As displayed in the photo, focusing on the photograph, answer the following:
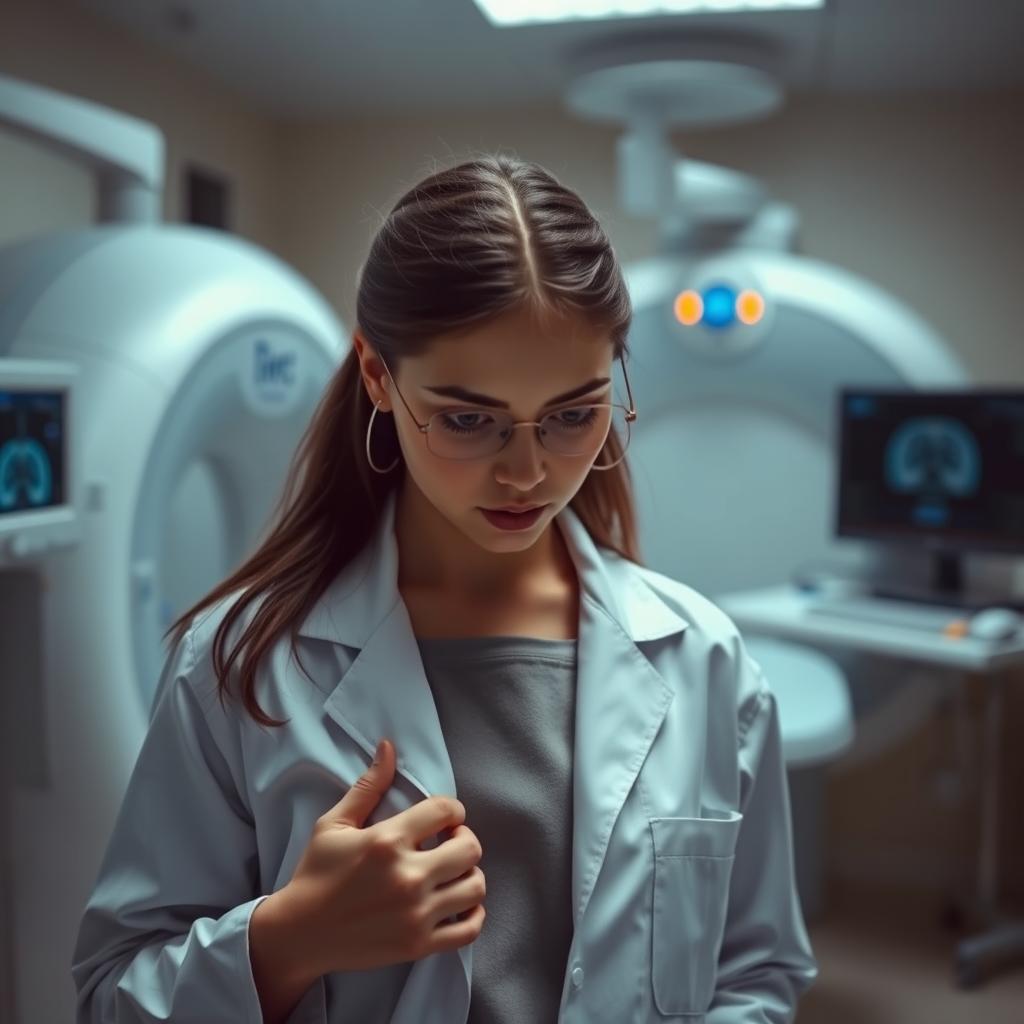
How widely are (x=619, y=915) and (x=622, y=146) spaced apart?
83.0 inches

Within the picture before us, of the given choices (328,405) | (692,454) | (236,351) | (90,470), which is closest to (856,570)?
(692,454)

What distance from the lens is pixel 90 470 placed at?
165cm

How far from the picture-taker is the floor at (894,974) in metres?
2.40

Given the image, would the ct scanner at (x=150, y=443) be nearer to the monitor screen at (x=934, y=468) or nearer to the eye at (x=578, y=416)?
the monitor screen at (x=934, y=468)

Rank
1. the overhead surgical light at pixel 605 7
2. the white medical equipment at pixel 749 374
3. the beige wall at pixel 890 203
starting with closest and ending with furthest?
the overhead surgical light at pixel 605 7 → the white medical equipment at pixel 749 374 → the beige wall at pixel 890 203

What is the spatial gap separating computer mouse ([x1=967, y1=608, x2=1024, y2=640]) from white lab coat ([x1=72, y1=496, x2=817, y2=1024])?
1532mm

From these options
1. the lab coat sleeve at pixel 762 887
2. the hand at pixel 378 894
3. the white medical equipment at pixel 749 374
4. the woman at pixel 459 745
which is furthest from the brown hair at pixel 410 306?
the white medical equipment at pixel 749 374

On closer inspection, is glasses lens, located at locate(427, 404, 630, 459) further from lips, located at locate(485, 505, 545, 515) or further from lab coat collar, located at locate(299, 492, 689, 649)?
lab coat collar, located at locate(299, 492, 689, 649)

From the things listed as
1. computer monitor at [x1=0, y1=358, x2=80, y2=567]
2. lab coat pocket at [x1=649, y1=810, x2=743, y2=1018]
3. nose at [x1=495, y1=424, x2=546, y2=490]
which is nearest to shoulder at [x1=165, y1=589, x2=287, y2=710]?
nose at [x1=495, y1=424, x2=546, y2=490]

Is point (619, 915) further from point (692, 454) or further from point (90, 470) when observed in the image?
point (692, 454)

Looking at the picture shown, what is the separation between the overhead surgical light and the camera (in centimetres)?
222

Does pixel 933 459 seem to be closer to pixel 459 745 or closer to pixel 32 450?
pixel 32 450

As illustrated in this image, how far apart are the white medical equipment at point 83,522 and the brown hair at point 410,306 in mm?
717

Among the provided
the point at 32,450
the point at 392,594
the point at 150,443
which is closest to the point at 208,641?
the point at 392,594
